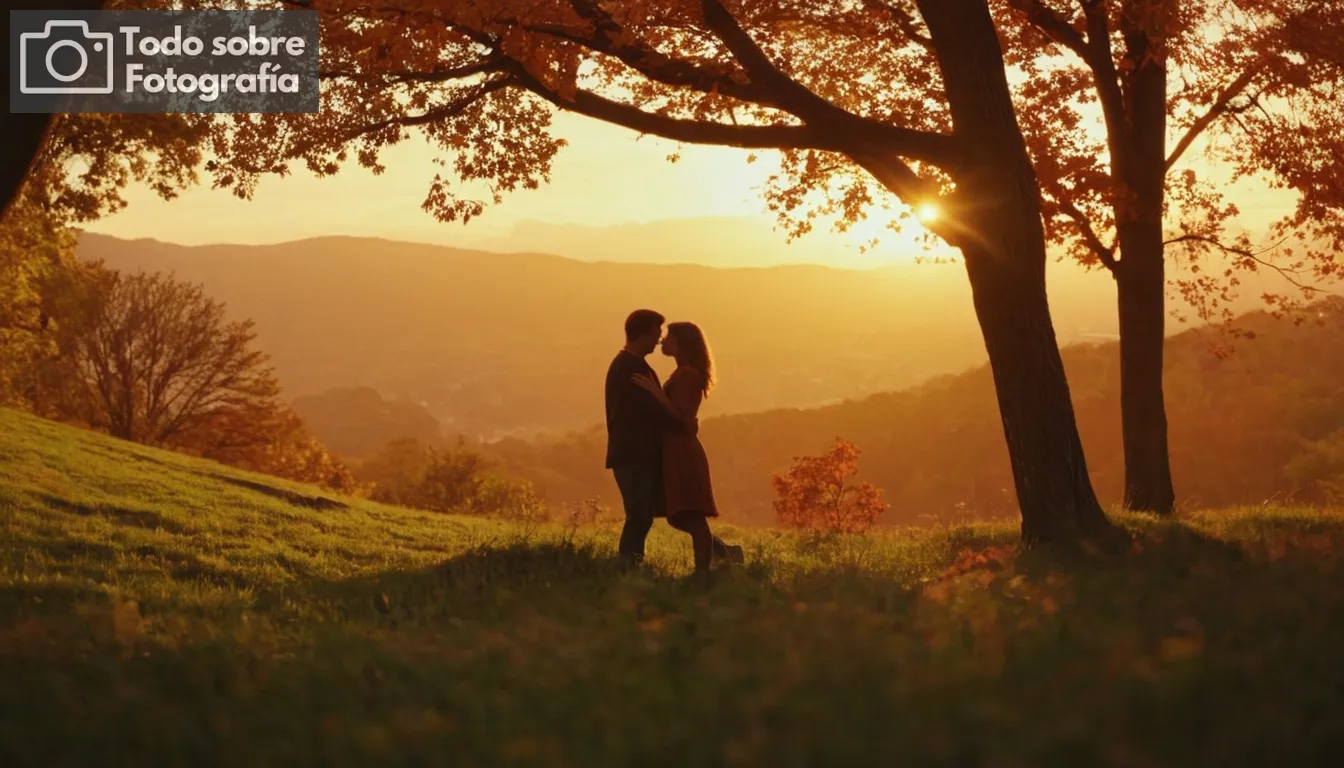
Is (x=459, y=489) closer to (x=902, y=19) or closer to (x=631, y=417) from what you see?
(x=902, y=19)

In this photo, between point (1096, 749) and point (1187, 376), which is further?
point (1187, 376)

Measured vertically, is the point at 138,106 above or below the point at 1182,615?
above

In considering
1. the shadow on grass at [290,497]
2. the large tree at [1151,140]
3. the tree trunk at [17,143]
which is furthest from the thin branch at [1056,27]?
the shadow on grass at [290,497]

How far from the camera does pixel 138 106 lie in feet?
48.9

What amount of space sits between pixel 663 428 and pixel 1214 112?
12.9 metres

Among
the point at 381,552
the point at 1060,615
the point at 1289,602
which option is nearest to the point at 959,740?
the point at 1060,615

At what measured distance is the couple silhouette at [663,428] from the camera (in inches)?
365

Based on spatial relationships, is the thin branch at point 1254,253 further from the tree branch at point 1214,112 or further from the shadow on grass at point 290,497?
the shadow on grass at point 290,497

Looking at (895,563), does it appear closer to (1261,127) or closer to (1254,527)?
(1254,527)

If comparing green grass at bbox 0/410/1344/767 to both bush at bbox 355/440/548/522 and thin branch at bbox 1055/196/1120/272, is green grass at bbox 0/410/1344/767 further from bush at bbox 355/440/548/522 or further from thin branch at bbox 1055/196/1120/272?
bush at bbox 355/440/548/522

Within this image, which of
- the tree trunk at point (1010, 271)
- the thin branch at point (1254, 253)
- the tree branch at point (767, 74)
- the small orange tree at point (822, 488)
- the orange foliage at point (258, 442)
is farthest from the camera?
the orange foliage at point (258, 442)

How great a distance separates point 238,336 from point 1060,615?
46.5m

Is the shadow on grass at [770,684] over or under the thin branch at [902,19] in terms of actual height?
under

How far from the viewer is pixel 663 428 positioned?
9430 millimetres
